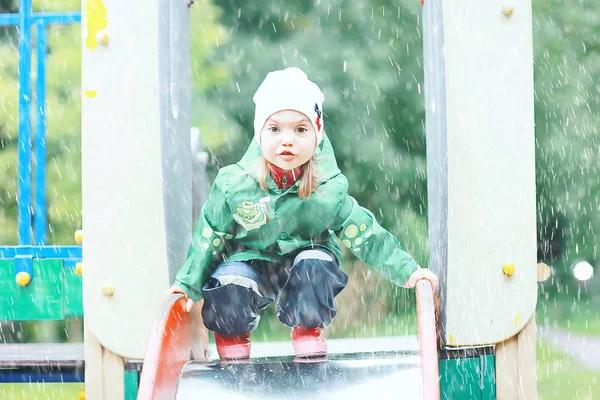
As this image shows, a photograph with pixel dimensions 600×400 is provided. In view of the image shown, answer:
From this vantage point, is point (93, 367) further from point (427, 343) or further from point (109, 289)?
point (427, 343)

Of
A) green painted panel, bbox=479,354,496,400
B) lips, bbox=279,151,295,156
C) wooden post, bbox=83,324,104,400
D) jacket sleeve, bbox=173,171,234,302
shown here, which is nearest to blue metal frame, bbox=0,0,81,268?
wooden post, bbox=83,324,104,400

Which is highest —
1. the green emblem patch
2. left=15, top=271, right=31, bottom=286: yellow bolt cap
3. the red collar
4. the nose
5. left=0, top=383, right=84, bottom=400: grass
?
the nose

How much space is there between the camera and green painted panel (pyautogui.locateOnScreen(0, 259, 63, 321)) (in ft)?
13.2

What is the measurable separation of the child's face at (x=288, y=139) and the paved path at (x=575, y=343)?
537cm

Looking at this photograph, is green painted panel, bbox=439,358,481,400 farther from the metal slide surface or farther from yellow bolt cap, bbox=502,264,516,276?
the metal slide surface

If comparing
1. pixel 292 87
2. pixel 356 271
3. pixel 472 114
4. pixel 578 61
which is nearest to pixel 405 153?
pixel 356 271

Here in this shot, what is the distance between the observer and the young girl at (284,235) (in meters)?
2.80

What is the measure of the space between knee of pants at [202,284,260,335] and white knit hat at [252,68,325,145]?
52 centimetres

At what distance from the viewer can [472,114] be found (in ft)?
10.4

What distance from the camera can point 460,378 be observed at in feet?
11.0

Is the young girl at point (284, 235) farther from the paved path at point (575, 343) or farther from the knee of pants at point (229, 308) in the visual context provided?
the paved path at point (575, 343)

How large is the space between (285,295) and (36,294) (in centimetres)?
171

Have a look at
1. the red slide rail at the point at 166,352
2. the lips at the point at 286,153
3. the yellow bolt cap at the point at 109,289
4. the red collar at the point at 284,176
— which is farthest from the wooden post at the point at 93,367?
the lips at the point at 286,153

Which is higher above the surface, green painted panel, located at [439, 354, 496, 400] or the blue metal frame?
the blue metal frame
